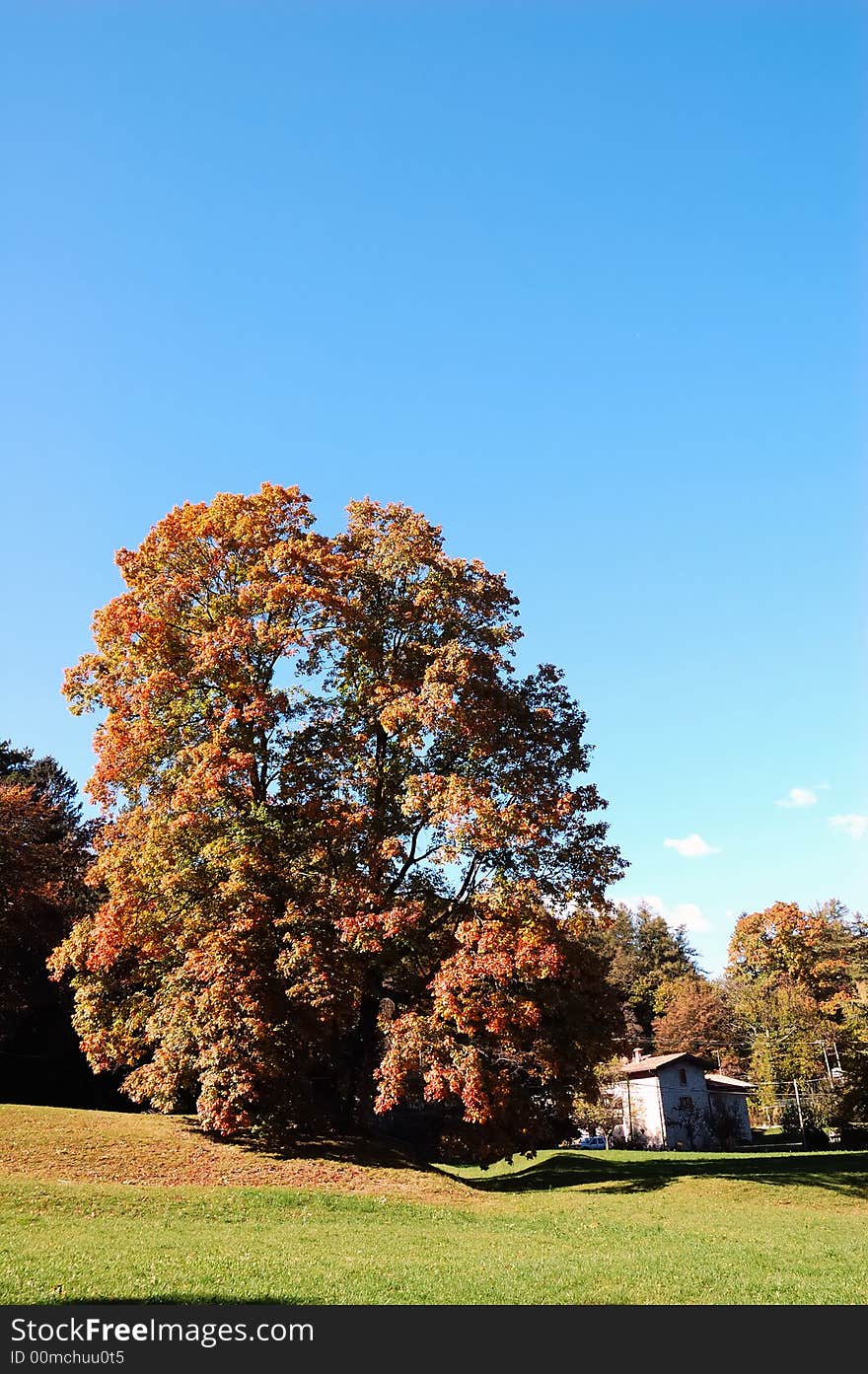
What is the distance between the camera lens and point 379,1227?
1502 cm

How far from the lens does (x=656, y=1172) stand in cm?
2578

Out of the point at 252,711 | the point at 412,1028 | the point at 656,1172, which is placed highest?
the point at 252,711

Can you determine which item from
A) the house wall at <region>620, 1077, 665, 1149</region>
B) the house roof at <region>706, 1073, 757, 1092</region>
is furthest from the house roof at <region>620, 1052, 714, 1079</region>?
the house roof at <region>706, 1073, 757, 1092</region>

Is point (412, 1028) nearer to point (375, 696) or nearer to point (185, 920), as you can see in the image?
point (185, 920)

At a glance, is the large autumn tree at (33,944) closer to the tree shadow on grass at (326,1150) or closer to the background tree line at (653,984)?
the background tree line at (653,984)

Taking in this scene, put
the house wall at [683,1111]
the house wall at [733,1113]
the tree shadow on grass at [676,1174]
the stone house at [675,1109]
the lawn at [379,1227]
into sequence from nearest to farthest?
the lawn at [379,1227], the tree shadow on grass at [676,1174], the house wall at [683,1111], the stone house at [675,1109], the house wall at [733,1113]

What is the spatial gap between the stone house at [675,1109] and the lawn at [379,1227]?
2660 centimetres

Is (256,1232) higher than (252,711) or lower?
lower

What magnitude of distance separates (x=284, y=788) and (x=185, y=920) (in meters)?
4.12

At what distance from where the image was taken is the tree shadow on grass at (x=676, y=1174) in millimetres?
23094

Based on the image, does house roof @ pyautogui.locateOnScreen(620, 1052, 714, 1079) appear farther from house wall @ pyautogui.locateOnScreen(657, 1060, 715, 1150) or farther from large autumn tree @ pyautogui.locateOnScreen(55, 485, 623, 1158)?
large autumn tree @ pyautogui.locateOnScreen(55, 485, 623, 1158)

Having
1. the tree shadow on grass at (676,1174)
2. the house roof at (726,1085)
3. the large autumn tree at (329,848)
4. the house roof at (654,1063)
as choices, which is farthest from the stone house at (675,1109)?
the large autumn tree at (329,848)

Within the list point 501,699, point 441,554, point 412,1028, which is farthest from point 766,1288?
point 441,554

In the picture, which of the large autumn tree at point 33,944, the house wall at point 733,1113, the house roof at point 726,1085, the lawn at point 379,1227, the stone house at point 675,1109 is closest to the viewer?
the lawn at point 379,1227
